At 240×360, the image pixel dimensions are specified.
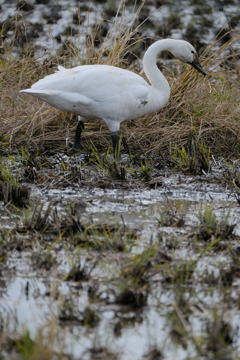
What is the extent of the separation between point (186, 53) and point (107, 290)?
12.4 ft

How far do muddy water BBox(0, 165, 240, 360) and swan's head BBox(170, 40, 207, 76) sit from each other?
2081 mm

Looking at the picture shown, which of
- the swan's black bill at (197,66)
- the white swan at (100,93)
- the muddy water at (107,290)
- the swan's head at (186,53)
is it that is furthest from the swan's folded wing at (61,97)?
the swan's black bill at (197,66)

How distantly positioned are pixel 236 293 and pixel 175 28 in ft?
29.7

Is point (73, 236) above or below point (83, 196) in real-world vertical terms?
above

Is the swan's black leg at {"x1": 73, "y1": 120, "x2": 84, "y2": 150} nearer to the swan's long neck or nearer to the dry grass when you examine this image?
the dry grass

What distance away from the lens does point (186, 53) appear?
21.0ft

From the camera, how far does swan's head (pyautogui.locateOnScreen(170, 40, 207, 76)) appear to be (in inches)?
250

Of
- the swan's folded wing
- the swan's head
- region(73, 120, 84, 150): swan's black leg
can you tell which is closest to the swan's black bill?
the swan's head

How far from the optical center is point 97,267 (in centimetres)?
343

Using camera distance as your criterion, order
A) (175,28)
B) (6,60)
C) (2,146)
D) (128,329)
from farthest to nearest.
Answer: (175,28), (6,60), (2,146), (128,329)

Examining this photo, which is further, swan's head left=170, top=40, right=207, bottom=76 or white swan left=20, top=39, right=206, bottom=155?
swan's head left=170, top=40, right=207, bottom=76

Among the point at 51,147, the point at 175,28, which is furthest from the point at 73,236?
the point at 175,28

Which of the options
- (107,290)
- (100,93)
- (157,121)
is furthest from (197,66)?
(107,290)

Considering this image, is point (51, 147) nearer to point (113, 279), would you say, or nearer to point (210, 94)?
point (210, 94)
